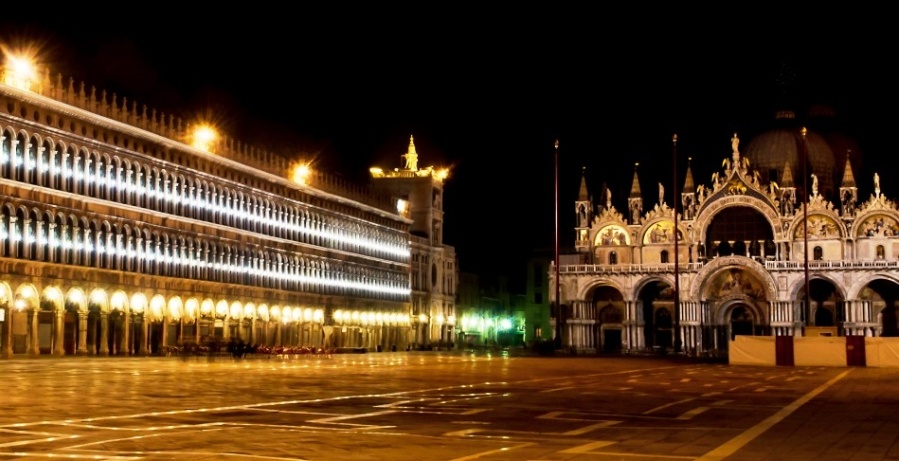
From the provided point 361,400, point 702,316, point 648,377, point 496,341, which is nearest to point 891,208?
point 702,316

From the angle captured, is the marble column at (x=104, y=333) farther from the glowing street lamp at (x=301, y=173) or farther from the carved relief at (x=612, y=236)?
the carved relief at (x=612, y=236)

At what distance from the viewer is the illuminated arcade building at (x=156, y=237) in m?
69.2

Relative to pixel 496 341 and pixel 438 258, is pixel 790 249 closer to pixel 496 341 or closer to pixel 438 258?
pixel 438 258

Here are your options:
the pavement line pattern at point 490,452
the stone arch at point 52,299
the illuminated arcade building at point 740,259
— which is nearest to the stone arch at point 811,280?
the illuminated arcade building at point 740,259

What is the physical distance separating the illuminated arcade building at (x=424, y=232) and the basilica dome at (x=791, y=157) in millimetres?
33876

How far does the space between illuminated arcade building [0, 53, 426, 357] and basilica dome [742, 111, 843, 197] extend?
4227 cm

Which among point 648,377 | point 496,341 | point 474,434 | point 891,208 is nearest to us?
point 474,434

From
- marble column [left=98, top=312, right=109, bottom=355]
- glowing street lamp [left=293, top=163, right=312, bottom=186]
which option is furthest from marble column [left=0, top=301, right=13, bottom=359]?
glowing street lamp [left=293, top=163, right=312, bottom=186]

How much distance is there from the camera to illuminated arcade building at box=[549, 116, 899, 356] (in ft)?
381

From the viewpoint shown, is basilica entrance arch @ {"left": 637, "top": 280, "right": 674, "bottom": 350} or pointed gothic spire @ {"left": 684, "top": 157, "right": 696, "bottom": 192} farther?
pointed gothic spire @ {"left": 684, "top": 157, "right": 696, "bottom": 192}

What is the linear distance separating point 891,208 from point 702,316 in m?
20.3

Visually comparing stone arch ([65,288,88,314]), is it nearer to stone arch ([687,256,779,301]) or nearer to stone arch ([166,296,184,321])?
stone arch ([166,296,184,321])

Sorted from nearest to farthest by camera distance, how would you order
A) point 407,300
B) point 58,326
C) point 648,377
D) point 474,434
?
point 474,434 → point 648,377 → point 58,326 → point 407,300

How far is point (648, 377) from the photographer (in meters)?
49.6
